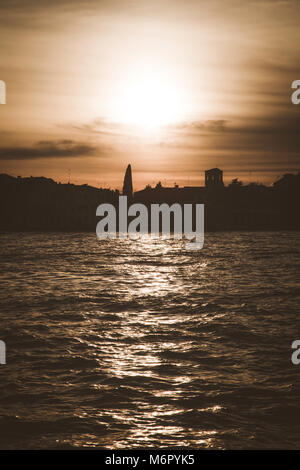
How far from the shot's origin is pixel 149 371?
37.8ft

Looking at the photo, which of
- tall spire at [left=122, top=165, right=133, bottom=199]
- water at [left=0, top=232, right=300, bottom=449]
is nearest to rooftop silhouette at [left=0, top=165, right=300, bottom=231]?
tall spire at [left=122, top=165, right=133, bottom=199]

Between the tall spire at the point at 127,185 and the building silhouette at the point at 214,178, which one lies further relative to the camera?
the tall spire at the point at 127,185

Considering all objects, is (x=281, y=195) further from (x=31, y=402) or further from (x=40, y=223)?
(x=31, y=402)
